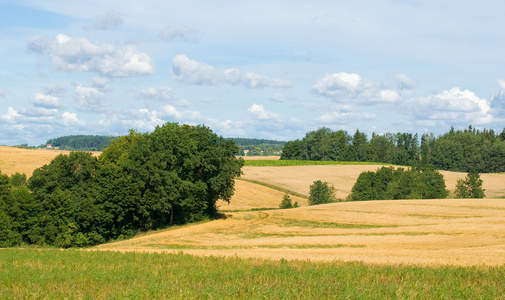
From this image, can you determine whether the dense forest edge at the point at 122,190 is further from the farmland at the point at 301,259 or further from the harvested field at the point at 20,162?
the harvested field at the point at 20,162

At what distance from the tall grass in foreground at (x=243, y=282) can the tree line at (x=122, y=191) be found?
30517 mm

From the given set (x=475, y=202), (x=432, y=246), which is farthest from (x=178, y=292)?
(x=475, y=202)

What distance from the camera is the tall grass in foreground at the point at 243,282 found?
37.9 ft

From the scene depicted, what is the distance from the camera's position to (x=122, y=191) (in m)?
48.8

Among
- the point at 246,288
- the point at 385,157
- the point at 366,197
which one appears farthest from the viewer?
the point at 385,157

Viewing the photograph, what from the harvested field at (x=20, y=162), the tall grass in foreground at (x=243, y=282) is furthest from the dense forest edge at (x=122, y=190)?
the tall grass in foreground at (x=243, y=282)

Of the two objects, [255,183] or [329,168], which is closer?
[255,183]

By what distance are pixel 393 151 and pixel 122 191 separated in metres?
144

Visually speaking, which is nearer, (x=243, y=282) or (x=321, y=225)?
(x=243, y=282)

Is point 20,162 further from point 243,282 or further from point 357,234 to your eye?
point 243,282

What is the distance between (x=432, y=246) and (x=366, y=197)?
164ft

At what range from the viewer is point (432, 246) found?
102ft

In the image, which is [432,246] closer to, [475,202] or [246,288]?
[246,288]

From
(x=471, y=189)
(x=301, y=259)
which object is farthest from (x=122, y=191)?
(x=471, y=189)
